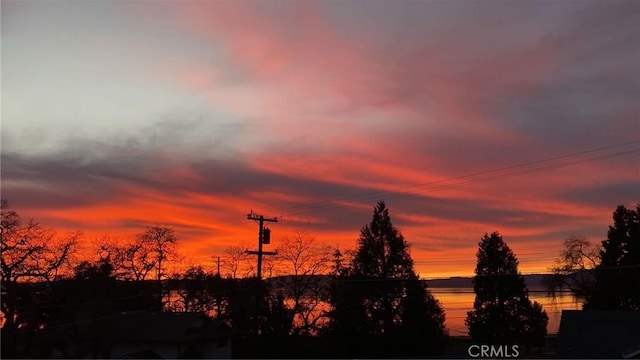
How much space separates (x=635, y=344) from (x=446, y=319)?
83.5 feet

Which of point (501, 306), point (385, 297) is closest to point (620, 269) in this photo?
point (501, 306)

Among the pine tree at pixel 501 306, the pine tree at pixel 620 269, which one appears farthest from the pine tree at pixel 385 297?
the pine tree at pixel 620 269

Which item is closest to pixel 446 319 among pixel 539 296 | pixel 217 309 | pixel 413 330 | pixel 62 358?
pixel 413 330

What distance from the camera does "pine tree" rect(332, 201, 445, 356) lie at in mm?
57531

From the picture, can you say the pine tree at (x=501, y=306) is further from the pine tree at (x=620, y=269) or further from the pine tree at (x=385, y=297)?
the pine tree at (x=620, y=269)

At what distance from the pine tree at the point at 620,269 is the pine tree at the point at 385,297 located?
51.2 ft

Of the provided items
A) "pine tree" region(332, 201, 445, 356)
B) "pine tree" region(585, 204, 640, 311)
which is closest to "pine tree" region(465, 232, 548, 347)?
"pine tree" region(332, 201, 445, 356)

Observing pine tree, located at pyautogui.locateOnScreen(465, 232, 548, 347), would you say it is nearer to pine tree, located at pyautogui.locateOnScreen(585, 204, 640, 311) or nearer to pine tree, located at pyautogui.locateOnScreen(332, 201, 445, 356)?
pine tree, located at pyautogui.locateOnScreen(332, 201, 445, 356)

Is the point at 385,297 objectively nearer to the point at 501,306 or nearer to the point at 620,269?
the point at 501,306

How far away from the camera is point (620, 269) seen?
57.0 meters

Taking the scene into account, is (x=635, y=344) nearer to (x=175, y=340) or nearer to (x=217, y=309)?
(x=175, y=340)

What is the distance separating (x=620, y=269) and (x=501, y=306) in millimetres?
11737

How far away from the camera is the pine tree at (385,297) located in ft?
189

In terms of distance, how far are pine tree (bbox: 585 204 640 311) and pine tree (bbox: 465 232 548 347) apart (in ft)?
20.7
